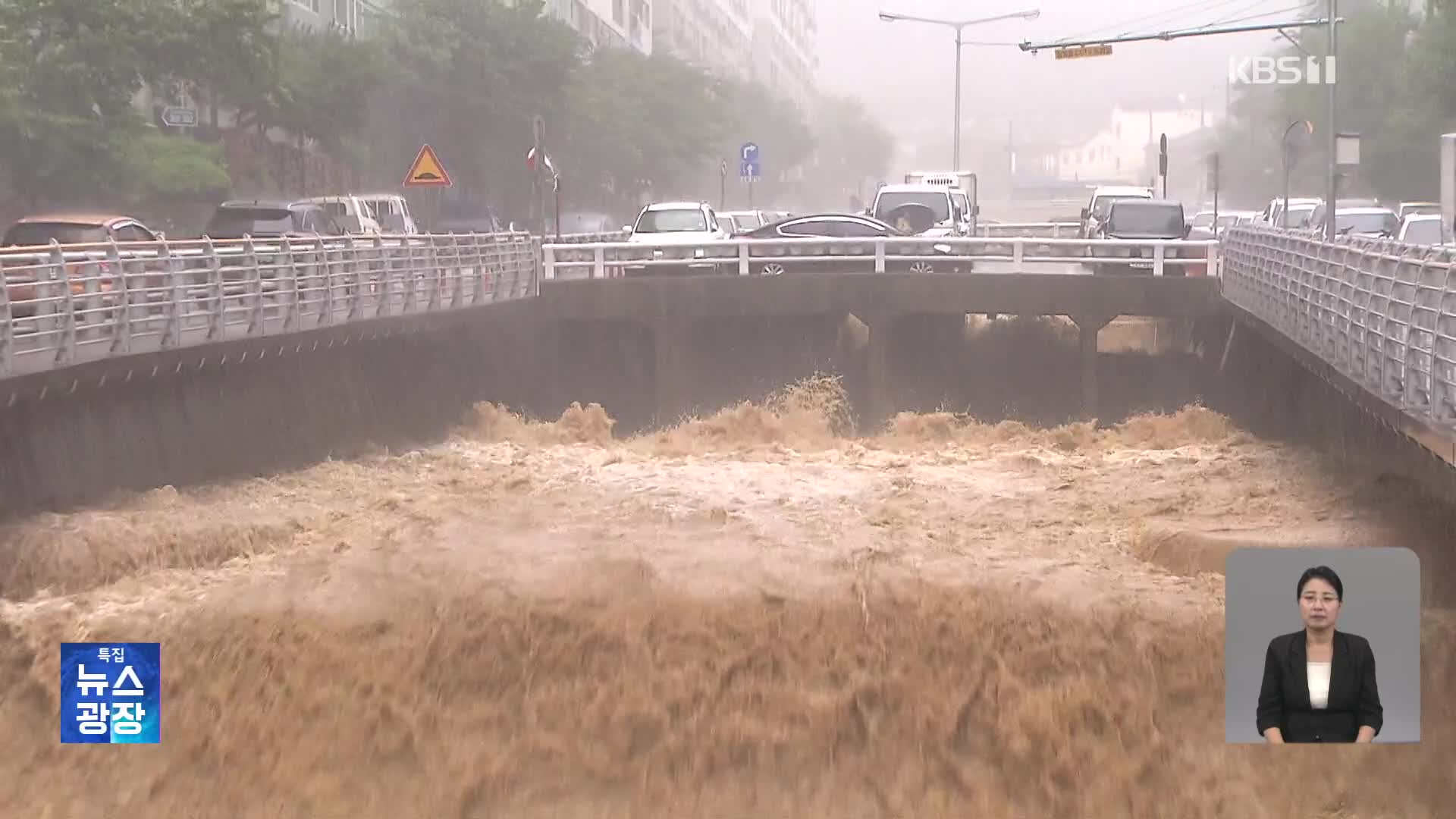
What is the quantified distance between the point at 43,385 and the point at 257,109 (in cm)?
2575

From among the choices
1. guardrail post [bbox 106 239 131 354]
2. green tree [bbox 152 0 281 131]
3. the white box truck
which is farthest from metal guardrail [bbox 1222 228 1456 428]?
green tree [bbox 152 0 281 131]

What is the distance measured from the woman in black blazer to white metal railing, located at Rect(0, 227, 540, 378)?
1012 cm

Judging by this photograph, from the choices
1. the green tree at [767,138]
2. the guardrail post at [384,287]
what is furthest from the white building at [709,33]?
the guardrail post at [384,287]

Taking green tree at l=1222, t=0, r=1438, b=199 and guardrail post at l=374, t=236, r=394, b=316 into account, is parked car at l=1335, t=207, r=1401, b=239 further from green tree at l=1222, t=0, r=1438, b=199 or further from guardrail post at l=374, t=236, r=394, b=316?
guardrail post at l=374, t=236, r=394, b=316

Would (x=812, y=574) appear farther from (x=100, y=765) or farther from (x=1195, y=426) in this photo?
(x=1195, y=426)

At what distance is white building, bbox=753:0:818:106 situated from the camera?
137m

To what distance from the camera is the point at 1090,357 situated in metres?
29.0

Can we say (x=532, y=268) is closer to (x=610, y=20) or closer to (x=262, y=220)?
(x=262, y=220)

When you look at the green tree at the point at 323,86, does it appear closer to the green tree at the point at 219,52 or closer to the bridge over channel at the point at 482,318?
the green tree at the point at 219,52

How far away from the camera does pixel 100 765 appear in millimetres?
10719

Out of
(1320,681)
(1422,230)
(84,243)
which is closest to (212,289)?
(84,243)

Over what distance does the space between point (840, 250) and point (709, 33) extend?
8345 cm

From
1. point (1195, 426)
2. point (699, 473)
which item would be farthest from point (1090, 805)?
point (1195, 426)

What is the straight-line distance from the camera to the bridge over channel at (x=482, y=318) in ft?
48.8
